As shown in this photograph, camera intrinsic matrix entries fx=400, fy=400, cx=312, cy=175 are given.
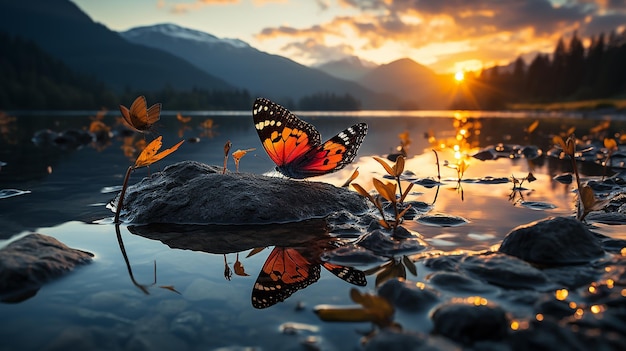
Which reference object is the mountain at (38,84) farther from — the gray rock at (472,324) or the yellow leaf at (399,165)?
the gray rock at (472,324)

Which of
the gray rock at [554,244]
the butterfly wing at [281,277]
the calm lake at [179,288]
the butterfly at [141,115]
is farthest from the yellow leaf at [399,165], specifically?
the butterfly at [141,115]

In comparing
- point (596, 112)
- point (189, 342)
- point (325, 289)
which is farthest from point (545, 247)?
point (596, 112)

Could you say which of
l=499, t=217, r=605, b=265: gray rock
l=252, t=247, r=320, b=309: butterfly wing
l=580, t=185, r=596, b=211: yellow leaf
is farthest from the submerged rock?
l=580, t=185, r=596, b=211: yellow leaf

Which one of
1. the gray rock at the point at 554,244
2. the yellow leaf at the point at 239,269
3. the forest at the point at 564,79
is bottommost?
the yellow leaf at the point at 239,269

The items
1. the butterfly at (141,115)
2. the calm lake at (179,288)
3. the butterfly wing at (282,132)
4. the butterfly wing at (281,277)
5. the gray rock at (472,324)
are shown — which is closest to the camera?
the gray rock at (472,324)

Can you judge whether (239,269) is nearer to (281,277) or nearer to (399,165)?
(281,277)

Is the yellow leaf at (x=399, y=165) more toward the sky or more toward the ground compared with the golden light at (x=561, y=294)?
more toward the sky

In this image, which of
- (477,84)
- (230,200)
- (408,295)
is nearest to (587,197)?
(408,295)
